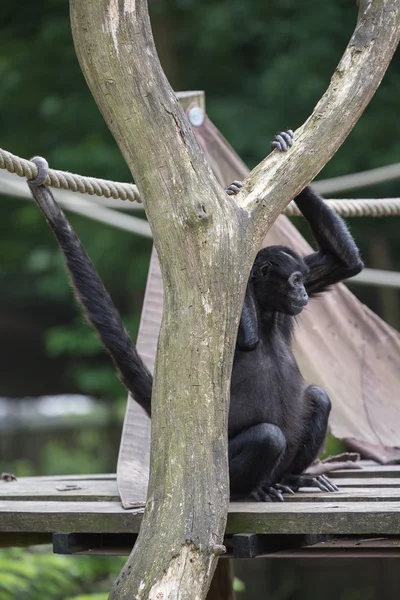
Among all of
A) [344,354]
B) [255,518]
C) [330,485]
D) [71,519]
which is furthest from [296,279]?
[71,519]

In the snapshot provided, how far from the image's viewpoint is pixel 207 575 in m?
3.17

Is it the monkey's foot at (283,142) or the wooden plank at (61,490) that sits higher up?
the monkey's foot at (283,142)

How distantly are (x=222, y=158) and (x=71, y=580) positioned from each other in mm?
4605

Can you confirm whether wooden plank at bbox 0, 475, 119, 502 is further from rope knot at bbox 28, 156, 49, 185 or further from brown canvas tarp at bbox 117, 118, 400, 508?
rope knot at bbox 28, 156, 49, 185

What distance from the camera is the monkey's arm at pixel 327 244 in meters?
4.99

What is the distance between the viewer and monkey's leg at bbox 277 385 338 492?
489 centimetres

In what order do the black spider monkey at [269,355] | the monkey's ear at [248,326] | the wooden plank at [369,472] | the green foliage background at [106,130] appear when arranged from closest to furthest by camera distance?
the black spider monkey at [269,355] → the monkey's ear at [248,326] → the wooden plank at [369,472] → the green foliage background at [106,130]

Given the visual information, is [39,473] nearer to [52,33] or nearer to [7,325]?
[7,325]

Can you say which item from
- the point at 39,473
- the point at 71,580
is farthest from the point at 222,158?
the point at 39,473

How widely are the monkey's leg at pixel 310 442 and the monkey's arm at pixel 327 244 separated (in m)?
0.66

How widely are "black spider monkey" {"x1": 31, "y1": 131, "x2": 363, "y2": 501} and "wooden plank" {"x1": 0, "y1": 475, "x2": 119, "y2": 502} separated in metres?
0.58

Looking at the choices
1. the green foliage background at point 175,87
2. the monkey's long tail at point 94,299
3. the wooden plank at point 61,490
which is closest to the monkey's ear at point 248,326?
the monkey's long tail at point 94,299

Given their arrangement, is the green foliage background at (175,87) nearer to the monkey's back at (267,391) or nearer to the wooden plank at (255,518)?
the monkey's back at (267,391)

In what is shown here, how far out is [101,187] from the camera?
4750mm
